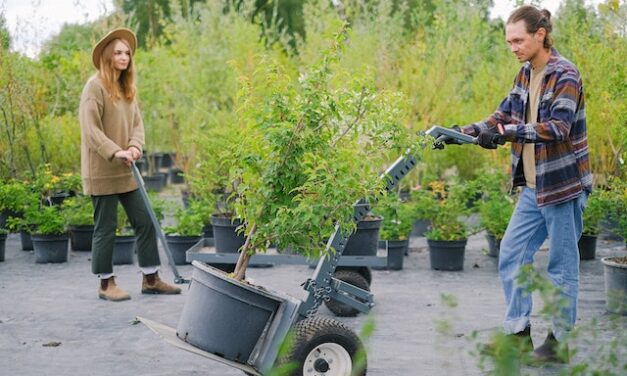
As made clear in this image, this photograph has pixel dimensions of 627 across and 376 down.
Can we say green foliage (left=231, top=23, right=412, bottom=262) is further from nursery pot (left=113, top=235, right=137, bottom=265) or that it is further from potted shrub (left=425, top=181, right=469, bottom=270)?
nursery pot (left=113, top=235, right=137, bottom=265)

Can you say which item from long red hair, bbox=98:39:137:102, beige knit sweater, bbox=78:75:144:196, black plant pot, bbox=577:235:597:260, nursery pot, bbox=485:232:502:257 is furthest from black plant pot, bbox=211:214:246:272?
black plant pot, bbox=577:235:597:260

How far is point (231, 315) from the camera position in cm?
402

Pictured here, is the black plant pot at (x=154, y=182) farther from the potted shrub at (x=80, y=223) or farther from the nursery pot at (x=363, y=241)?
the nursery pot at (x=363, y=241)

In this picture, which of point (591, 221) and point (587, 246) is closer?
point (591, 221)

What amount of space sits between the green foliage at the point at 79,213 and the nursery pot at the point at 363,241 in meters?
3.11

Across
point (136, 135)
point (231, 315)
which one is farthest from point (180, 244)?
point (231, 315)

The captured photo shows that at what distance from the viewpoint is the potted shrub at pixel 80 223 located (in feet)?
27.1

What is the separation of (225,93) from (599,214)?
5.91 m

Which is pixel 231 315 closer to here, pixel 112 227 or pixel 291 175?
pixel 291 175

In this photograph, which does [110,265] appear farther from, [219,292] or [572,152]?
[572,152]

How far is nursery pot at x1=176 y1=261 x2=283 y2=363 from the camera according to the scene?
13.2 ft

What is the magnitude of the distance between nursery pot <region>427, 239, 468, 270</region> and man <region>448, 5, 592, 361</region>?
9.24 ft

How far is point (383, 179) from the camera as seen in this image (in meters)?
4.31

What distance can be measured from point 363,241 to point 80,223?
3219 mm
